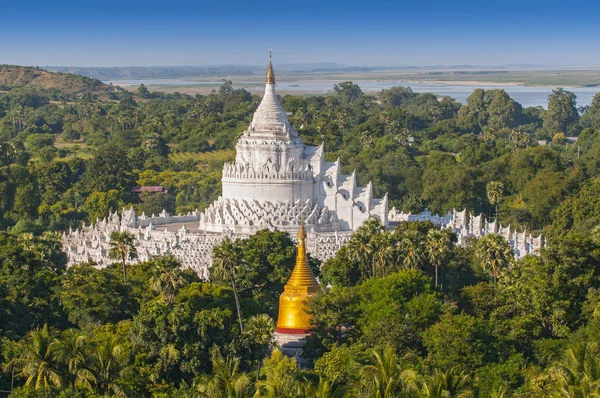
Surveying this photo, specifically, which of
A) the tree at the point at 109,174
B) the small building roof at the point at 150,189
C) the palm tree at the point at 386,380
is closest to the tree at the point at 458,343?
the palm tree at the point at 386,380

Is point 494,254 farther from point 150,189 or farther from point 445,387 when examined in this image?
point 150,189

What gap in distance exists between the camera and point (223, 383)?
49.7 m

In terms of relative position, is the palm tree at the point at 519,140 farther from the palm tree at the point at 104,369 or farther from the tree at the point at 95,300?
the palm tree at the point at 104,369

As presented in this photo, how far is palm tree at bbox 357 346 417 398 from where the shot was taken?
47500 millimetres

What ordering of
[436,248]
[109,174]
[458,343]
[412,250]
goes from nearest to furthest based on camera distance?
[458,343]
[412,250]
[436,248]
[109,174]

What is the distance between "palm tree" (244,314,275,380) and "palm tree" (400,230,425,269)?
11.6 meters

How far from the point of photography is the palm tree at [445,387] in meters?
47.2

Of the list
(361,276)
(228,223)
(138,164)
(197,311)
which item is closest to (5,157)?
(138,164)

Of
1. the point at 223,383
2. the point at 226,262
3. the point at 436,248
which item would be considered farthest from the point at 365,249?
the point at 223,383

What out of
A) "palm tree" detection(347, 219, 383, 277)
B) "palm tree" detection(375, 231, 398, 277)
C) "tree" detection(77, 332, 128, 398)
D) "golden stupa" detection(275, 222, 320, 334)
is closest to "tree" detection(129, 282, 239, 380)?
"tree" detection(77, 332, 128, 398)

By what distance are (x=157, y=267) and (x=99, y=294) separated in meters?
3.22

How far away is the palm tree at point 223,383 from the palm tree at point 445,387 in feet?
18.6

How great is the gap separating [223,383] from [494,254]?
82.6 ft

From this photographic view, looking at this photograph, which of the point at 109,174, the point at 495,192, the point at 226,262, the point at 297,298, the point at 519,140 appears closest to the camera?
the point at 226,262
